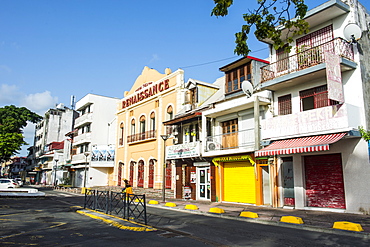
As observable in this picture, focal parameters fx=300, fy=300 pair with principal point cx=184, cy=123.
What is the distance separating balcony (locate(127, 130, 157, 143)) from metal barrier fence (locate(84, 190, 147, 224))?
13.3 meters

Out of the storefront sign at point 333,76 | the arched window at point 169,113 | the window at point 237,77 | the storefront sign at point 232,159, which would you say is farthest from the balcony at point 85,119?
the storefront sign at point 333,76

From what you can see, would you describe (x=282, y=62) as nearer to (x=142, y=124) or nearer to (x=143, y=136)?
(x=143, y=136)

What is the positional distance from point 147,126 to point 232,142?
43.0 ft

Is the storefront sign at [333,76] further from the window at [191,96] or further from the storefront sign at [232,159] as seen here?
the window at [191,96]

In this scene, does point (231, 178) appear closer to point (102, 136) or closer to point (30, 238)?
point (30, 238)

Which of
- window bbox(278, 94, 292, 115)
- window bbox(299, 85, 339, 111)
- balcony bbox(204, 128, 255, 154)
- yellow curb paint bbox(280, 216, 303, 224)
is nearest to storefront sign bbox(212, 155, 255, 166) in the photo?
balcony bbox(204, 128, 255, 154)

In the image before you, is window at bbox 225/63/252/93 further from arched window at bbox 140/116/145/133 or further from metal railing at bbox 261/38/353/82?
arched window at bbox 140/116/145/133

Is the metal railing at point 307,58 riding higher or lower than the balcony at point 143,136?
higher

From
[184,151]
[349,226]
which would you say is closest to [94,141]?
[184,151]

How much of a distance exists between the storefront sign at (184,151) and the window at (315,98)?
25.5 ft

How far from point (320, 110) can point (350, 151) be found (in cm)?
222

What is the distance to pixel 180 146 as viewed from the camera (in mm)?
22406

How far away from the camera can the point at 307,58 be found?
15.0 metres

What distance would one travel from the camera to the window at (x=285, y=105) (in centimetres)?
1628
